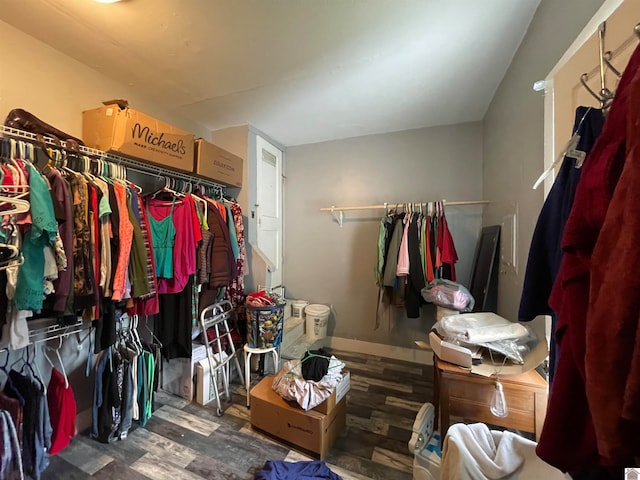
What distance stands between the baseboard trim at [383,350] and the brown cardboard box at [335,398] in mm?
1290

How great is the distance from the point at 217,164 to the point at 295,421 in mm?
2104

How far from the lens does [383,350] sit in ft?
9.75

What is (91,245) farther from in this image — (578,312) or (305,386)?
(578,312)

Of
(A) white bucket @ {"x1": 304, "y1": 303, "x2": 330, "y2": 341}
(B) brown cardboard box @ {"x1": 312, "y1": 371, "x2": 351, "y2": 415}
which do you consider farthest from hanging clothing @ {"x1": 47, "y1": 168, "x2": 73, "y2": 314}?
(A) white bucket @ {"x1": 304, "y1": 303, "x2": 330, "y2": 341}

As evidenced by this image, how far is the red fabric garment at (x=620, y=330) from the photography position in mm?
382

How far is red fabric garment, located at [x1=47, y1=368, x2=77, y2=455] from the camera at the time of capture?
1489mm

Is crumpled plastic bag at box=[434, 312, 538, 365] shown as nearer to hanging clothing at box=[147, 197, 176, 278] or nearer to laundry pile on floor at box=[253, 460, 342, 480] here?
laundry pile on floor at box=[253, 460, 342, 480]

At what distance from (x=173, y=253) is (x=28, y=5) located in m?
1.46

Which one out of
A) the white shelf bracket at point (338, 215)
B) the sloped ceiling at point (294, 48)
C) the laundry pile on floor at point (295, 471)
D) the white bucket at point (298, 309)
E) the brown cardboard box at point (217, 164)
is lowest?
the laundry pile on floor at point (295, 471)

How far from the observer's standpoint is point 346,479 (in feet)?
4.80

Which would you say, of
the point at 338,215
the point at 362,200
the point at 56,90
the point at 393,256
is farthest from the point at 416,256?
the point at 56,90

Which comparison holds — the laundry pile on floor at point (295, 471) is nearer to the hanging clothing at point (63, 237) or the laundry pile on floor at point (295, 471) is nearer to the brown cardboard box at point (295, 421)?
the brown cardboard box at point (295, 421)

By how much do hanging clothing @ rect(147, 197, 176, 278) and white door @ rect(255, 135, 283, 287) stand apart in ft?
3.28

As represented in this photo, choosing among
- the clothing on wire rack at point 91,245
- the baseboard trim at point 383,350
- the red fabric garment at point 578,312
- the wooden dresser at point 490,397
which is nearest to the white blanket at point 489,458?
the wooden dresser at point 490,397
